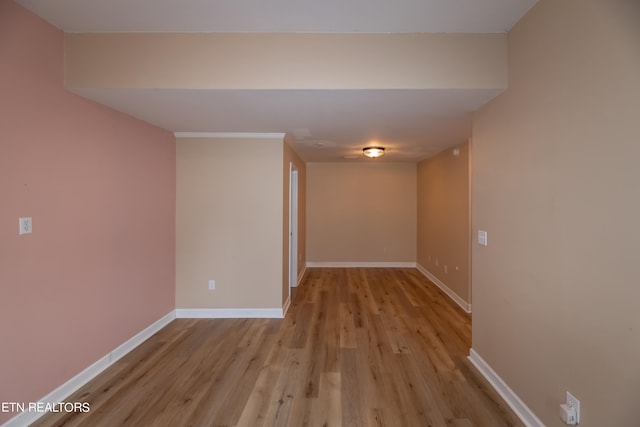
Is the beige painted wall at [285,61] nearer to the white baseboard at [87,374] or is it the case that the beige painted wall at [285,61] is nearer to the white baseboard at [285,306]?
the white baseboard at [87,374]

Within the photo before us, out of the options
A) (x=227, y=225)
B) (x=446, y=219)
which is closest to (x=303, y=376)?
(x=227, y=225)

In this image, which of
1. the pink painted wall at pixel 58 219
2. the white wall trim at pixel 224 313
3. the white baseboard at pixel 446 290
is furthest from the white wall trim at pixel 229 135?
the white baseboard at pixel 446 290

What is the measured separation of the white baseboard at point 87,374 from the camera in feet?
6.15

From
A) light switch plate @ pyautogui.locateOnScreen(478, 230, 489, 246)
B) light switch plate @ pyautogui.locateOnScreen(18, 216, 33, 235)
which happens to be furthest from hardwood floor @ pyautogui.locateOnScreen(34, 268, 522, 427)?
light switch plate @ pyautogui.locateOnScreen(18, 216, 33, 235)

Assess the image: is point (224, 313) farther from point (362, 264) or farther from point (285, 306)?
point (362, 264)

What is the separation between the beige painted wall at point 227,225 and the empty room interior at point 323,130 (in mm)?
403

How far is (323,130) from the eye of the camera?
11.1 ft

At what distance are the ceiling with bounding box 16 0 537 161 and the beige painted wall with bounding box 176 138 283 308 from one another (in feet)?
1.65

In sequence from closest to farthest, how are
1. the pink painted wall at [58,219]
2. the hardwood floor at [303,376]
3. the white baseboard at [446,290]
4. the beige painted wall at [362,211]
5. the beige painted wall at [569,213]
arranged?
the beige painted wall at [569,213] → the pink painted wall at [58,219] → the hardwood floor at [303,376] → the white baseboard at [446,290] → the beige painted wall at [362,211]

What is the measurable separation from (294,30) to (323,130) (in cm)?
136

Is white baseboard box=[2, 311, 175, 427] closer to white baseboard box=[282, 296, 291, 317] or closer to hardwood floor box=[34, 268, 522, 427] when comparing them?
hardwood floor box=[34, 268, 522, 427]

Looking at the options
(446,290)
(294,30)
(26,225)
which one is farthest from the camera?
(446,290)

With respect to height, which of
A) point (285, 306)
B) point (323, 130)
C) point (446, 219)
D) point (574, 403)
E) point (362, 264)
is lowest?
point (285, 306)

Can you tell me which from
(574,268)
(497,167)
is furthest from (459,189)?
(574,268)
